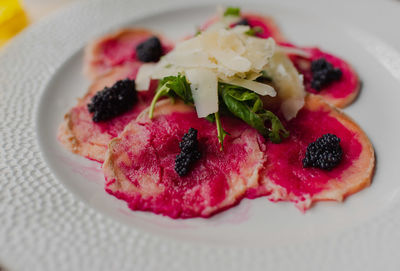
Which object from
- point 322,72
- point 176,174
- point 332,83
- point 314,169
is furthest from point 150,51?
point 314,169

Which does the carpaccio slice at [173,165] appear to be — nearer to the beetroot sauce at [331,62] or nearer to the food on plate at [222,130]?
the food on plate at [222,130]

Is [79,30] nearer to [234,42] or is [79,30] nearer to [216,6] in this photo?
[216,6]

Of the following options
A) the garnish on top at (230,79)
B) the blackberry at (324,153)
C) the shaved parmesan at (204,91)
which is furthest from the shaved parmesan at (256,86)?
the blackberry at (324,153)

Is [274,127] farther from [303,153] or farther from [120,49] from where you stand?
[120,49]

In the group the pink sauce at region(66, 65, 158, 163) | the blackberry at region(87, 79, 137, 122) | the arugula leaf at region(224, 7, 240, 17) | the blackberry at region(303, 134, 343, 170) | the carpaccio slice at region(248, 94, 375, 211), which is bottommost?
the carpaccio slice at region(248, 94, 375, 211)

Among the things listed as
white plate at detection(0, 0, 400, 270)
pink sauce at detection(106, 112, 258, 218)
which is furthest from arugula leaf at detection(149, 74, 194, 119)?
white plate at detection(0, 0, 400, 270)

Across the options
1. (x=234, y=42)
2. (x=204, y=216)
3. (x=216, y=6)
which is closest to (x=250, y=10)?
(x=216, y=6)

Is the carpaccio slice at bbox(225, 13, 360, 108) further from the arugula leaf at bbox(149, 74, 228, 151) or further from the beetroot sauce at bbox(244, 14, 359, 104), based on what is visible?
the arugula leaf at bbox(149, 74, 228, 151)
